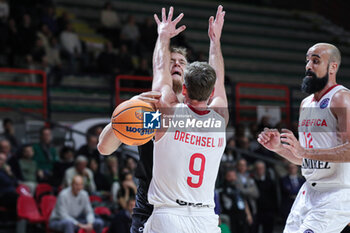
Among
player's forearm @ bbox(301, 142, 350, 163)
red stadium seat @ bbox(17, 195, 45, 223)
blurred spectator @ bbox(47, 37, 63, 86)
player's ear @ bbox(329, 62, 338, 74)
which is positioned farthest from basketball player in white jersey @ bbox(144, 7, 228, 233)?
blurred spectator @ bbox(47, 37, 63, 86)

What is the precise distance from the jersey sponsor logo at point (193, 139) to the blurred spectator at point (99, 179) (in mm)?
6264

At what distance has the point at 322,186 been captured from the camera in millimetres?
4762

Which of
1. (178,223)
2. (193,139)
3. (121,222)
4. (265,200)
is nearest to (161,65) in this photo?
(193,139)

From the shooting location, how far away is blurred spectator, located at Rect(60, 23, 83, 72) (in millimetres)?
12836

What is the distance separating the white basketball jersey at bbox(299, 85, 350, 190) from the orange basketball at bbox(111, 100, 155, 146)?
1649 mm

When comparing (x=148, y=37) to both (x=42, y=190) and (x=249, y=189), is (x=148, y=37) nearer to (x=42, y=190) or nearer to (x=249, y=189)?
(x=249, y=189)

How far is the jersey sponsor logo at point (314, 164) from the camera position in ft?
15.5

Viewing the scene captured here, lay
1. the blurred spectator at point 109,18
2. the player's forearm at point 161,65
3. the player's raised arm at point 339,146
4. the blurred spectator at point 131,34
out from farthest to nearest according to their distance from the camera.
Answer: the blurred spectator at point 109,18 → the blurred spectator at point 131,34 → the player's raised arm at point 339,146 → the player's forearm at point 161,65

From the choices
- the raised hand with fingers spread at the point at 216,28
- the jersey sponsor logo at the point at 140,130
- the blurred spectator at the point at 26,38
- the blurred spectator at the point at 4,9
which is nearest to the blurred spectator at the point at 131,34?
the blurred spectator at the point at 26,38

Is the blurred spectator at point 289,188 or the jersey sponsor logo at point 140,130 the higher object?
the jersey sponsor logo at point 140,130

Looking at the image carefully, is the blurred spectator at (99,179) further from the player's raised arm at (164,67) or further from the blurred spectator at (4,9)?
the player's raised arm at (164,67)

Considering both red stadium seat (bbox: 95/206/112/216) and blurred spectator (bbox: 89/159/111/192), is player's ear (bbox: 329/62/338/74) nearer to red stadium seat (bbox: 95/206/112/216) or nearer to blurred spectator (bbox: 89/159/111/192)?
red stadium seat (bbox: 95/206/112/216)

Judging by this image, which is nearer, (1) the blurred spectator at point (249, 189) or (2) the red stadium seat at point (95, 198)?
(2) the red stadium seat at point (95, 198)

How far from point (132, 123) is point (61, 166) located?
246 inches
